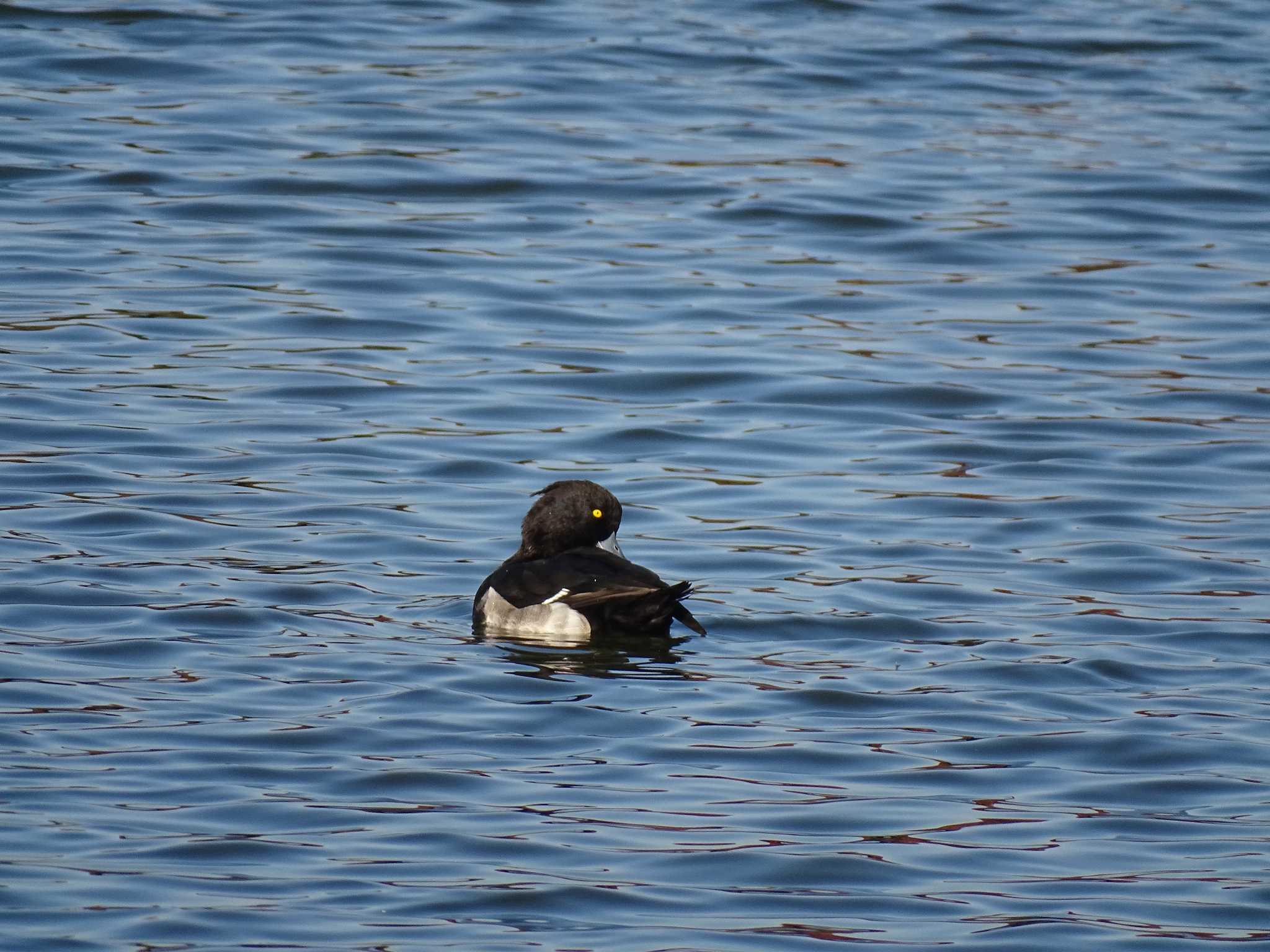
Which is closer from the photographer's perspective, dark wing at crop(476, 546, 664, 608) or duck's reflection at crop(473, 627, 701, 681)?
duck's reflection at crop(473, 627, 701, 681)

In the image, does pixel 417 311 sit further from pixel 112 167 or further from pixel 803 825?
pixel 803 825

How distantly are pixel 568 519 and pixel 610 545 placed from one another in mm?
240

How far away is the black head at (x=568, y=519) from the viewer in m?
8.73

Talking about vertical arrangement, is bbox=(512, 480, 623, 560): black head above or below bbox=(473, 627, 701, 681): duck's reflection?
above

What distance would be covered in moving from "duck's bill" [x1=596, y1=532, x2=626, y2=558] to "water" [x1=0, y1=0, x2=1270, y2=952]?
46 cm

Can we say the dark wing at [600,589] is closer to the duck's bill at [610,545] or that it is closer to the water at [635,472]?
the water at [635,472]

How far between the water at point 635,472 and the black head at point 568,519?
48cm

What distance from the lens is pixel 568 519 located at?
8.74m

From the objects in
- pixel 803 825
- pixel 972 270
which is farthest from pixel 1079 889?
pixel 972 270

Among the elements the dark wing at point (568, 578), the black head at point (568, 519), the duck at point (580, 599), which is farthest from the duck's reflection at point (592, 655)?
the black head at point (568, 519)

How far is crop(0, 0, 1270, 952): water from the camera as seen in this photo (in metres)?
5.88

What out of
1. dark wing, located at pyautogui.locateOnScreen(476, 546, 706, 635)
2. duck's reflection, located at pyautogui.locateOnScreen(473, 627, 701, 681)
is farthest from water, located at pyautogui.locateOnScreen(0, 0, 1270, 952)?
dark wing, located at pyautogui.locateOnScreen(476, 546, 706, 635)

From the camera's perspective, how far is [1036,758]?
689cm

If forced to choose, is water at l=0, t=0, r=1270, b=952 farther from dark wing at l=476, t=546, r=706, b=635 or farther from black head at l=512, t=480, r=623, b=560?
black head at l=512, t=480, r=623, b=560
